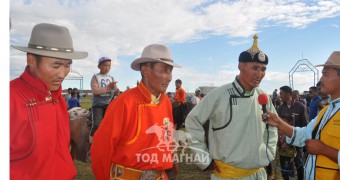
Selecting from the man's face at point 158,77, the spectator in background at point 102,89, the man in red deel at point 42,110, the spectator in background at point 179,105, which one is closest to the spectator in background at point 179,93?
the spectator in background at point 179,105

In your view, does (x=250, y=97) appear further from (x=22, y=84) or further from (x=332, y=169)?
(x=22, y=84)

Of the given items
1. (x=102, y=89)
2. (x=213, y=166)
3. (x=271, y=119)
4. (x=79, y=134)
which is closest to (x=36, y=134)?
(x=213, y=166)

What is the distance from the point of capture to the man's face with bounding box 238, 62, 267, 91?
355 centimetres

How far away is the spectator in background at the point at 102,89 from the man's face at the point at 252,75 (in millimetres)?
3250

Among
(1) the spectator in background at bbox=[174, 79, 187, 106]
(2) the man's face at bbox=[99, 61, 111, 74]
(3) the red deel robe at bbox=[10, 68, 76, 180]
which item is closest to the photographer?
(3) the red deel robe at bbox=[10, 68, 76, 180]

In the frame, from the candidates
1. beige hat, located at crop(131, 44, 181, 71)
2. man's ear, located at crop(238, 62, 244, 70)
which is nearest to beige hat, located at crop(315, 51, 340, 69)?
man's ear, located at crop(238, 62, 244, 70)

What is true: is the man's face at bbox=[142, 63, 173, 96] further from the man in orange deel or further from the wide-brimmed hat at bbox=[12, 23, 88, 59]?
the wide-brimmed hat at bbox=[12, 23, 88, 59]

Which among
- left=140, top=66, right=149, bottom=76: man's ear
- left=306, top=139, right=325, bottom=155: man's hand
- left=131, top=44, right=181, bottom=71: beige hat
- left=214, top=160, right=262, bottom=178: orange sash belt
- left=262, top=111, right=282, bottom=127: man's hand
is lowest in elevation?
left=214, top=160, right=262, bottom=178: orange sash belt

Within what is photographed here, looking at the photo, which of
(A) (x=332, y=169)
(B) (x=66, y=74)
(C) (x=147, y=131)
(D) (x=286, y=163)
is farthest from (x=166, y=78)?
(D) (x=286, y=163)

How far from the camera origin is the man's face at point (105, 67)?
21.7 ft

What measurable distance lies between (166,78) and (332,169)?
1.91 metres

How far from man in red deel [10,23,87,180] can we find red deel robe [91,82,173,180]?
390 millimetres

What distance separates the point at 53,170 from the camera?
2.28 meters

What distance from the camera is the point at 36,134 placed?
2.15 m
